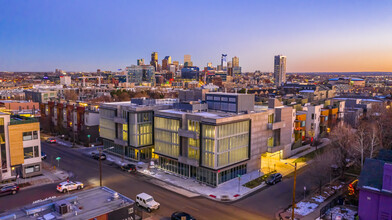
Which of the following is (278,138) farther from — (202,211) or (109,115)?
(109,115)

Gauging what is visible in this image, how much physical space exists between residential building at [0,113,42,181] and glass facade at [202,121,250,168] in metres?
28.8

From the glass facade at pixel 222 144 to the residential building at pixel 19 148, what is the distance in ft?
94.5

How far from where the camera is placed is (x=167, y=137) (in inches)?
2013

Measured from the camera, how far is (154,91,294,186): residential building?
44719mm

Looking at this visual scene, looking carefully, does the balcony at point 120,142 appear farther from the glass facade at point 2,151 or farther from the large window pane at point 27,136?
the glass facade at point 2,151

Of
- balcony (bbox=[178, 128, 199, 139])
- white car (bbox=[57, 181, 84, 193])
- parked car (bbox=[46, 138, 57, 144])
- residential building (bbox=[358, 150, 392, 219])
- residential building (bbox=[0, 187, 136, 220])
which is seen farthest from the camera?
parked car (bbox=[46, 138, 57, 144])

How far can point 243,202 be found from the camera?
39781 millimetres

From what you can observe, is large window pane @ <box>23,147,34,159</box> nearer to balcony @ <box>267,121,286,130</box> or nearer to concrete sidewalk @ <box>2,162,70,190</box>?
concrete sidewalk @ <box>2,162,70,190</box>

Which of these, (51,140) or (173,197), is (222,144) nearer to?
(173,197)

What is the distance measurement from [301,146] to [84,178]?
4779 centimetres

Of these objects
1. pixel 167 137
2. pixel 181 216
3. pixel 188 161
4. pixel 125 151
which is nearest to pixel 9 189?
pixel 125 151

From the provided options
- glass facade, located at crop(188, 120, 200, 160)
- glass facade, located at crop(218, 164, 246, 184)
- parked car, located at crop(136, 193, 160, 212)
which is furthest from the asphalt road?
glass facade, located at crop(188, 120, 200, 160)

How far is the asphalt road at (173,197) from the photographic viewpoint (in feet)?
120

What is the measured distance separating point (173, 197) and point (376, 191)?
24734 mm
